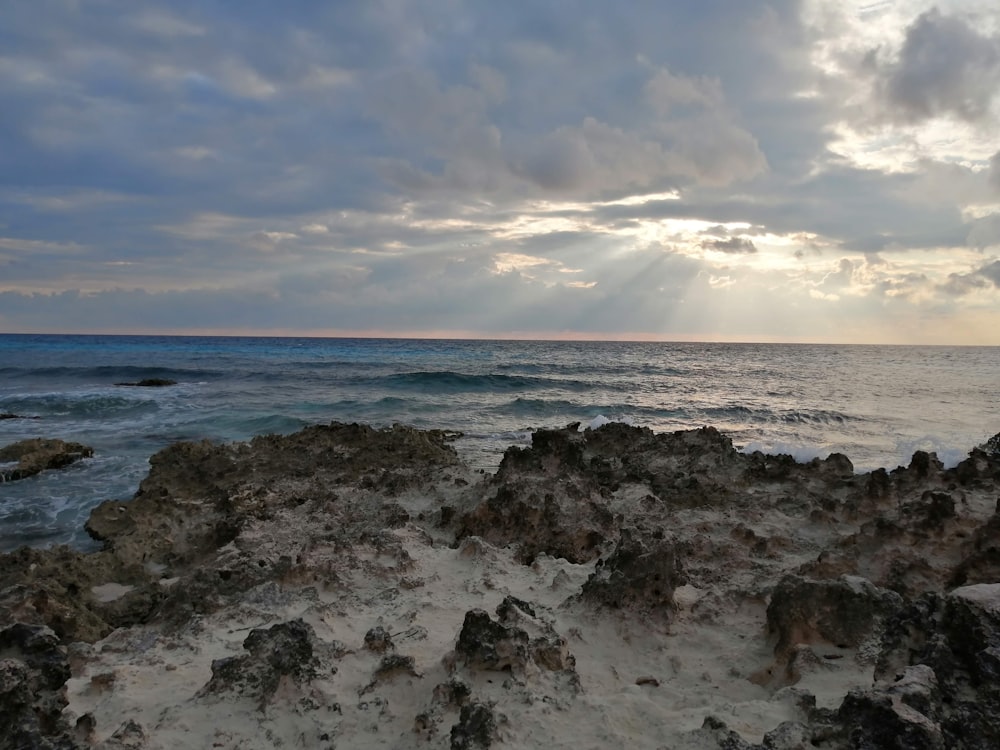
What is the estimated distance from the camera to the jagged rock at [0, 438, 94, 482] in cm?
1097

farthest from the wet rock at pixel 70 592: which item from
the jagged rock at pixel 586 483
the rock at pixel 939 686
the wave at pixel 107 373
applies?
the wave at pixel 107 373

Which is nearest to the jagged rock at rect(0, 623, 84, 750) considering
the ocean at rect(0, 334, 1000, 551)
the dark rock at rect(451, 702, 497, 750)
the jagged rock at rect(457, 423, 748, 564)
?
the dark rock at rect(451, 702, 497, 750)

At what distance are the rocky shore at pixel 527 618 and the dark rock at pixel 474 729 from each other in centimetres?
1

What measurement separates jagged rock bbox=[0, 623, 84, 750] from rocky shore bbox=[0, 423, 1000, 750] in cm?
1

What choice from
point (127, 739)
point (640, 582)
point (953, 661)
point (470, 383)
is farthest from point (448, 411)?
point (953, 661)

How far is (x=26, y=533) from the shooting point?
8.16 meters

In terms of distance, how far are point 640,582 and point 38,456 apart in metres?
12.3

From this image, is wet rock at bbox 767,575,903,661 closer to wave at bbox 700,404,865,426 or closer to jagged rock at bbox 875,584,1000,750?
jagged rock at bbox 875,584,1000,750

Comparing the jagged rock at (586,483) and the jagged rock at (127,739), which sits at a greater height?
the jagged rock at (586,483)

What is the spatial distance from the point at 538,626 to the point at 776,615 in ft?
4.93

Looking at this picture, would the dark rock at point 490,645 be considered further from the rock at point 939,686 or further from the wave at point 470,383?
the wave at point 470,383

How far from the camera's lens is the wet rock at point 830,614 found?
3590 millimetres

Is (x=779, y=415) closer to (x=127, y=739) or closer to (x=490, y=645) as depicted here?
(x=490, y=645)

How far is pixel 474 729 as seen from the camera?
110 inches
